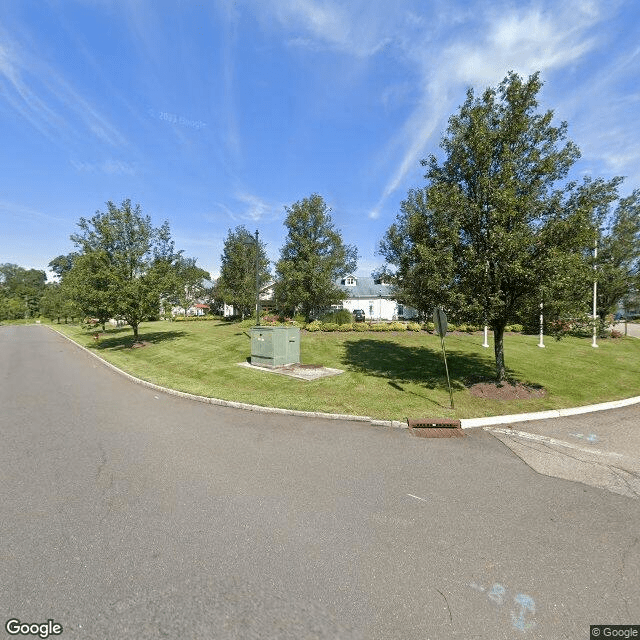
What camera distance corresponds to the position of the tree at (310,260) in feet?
72.3

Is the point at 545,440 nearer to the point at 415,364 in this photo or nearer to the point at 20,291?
the point at 415,364

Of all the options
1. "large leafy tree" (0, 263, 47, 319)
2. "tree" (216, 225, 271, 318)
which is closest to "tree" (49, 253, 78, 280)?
"large leafy tree" (0, 263, 47, 319)

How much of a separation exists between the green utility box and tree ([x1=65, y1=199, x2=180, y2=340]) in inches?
369

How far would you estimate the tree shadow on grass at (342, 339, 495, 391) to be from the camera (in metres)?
10.6

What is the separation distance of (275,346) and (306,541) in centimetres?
919

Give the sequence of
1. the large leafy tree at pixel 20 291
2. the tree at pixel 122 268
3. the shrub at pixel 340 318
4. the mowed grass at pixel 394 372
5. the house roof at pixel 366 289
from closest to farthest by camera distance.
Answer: the mowed grass at pixel 394 372, the tree at pixel 122 268, the shrub at pixel 340 318, the house roof at pixel 366 289, the large leafy tree at pixel 20 291

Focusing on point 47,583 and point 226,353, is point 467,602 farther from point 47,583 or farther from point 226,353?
point 226,353

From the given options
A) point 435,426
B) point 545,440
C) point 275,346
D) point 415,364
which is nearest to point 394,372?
point 415,364

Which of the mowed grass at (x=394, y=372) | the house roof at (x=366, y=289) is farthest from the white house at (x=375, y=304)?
the mowed grass at (x=394, y=372)

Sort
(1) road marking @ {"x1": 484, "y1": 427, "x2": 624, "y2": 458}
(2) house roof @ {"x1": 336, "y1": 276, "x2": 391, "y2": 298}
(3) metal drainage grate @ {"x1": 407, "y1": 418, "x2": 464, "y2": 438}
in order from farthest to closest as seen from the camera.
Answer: (2) house roof @ {"x1": 336, "y1": 276, "x2": 391, "y2": 298}
(3) metal drainage grate @ {"x1": 407, "y1": 418, "x2": 464, "y2": 438}
(1) road marking @ {"x1": 484, "y1": 427, "x2": 624, "y2": 458}

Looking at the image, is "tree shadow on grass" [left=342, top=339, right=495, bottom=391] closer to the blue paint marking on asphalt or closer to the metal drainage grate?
the metal drainage grate

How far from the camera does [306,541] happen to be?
11.2 ft

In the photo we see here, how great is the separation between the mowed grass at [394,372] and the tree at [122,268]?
2748mm

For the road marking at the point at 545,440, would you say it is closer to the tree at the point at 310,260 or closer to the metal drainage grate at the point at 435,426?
the metal drainage grate at the point at 435,426
